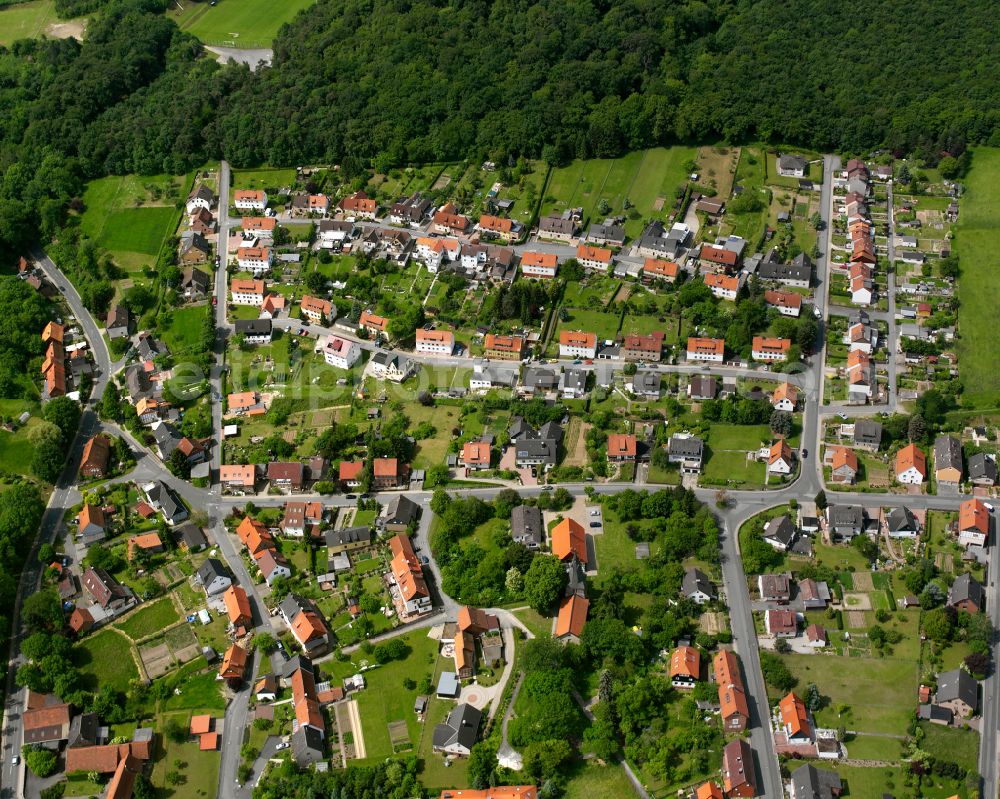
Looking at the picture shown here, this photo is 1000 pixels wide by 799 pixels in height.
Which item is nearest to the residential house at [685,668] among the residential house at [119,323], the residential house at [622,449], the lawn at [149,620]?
the residential house at [622,449]

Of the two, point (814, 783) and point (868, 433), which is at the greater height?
point (868, 433)

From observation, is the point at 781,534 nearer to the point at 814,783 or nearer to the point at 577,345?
the point at 814,783

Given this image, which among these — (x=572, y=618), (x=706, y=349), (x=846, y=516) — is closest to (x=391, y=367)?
(x=706, y=349)

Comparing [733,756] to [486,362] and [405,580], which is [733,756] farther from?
[486,362]

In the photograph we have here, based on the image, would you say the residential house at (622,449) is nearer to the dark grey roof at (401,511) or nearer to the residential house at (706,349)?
the residential house at (706,349)

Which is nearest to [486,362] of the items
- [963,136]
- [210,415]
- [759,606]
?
[210,415]
